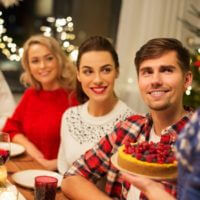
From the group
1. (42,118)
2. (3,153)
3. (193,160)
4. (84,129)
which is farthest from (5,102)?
(193,160)

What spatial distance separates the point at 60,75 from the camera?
2.98 m

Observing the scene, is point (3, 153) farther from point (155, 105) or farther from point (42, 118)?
point (42, 118)

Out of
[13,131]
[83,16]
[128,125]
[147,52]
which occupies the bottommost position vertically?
[13,131]

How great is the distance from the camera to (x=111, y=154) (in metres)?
1.76

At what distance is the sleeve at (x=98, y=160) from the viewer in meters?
1.76

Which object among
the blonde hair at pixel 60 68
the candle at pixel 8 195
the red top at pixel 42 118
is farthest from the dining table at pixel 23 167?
the blonde hair at pixel 60 68

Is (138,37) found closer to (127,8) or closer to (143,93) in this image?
(127,8)

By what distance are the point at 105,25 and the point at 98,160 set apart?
2459 millimetres

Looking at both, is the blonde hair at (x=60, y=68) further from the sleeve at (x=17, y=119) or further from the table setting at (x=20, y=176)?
the table setting at (x=20, y=176)

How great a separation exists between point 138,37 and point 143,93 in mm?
2059

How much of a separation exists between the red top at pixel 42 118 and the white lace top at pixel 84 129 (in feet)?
1.60

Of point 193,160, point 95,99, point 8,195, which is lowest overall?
point 8,195

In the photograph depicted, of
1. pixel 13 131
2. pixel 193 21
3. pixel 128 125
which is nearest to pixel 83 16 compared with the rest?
pixel 193 21

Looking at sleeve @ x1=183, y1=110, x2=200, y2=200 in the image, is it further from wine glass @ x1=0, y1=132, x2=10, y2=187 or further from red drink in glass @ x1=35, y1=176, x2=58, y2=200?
wine glass @ x1=0, y1=132, x2=10, y2=187
